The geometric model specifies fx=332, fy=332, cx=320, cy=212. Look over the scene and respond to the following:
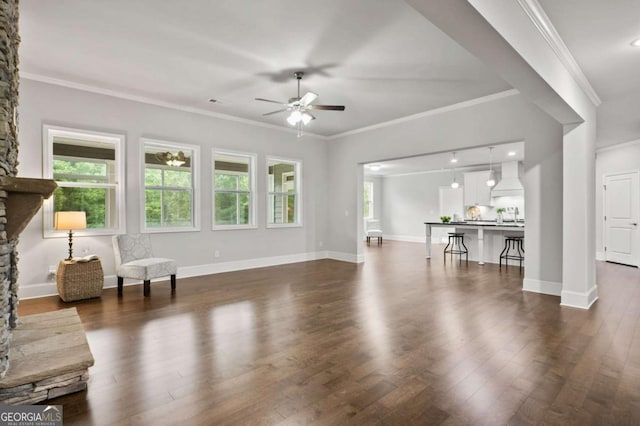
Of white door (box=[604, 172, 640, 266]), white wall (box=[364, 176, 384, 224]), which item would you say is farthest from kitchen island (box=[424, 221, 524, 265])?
white wall (box=[364, 176, 384, 224])

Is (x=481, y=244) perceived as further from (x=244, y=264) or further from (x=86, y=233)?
(x=86, y=233)

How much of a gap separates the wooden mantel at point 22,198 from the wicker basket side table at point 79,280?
2.83m

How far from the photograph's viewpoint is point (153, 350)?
2908 mm

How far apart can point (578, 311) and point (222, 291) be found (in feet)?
15.5

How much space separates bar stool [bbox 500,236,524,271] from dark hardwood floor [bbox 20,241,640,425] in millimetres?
2061

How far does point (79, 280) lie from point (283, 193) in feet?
13.9

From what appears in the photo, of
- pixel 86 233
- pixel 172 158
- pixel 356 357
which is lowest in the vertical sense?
pixel 356 357

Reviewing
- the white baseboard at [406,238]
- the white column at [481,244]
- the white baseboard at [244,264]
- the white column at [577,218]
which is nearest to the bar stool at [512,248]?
the white column at [481,244]

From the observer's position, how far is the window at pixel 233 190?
6582 mm

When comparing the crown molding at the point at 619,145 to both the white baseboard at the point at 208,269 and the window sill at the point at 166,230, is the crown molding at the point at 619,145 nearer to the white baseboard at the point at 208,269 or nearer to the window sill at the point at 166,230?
the white baseboard at the point at 208,269

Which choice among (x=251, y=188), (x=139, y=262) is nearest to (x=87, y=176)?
(x=139, y=262)

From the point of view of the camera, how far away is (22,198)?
2039 mm

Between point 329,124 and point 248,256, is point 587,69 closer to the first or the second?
point 329,124

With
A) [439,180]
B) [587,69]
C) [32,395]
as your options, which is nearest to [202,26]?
[32,395]
